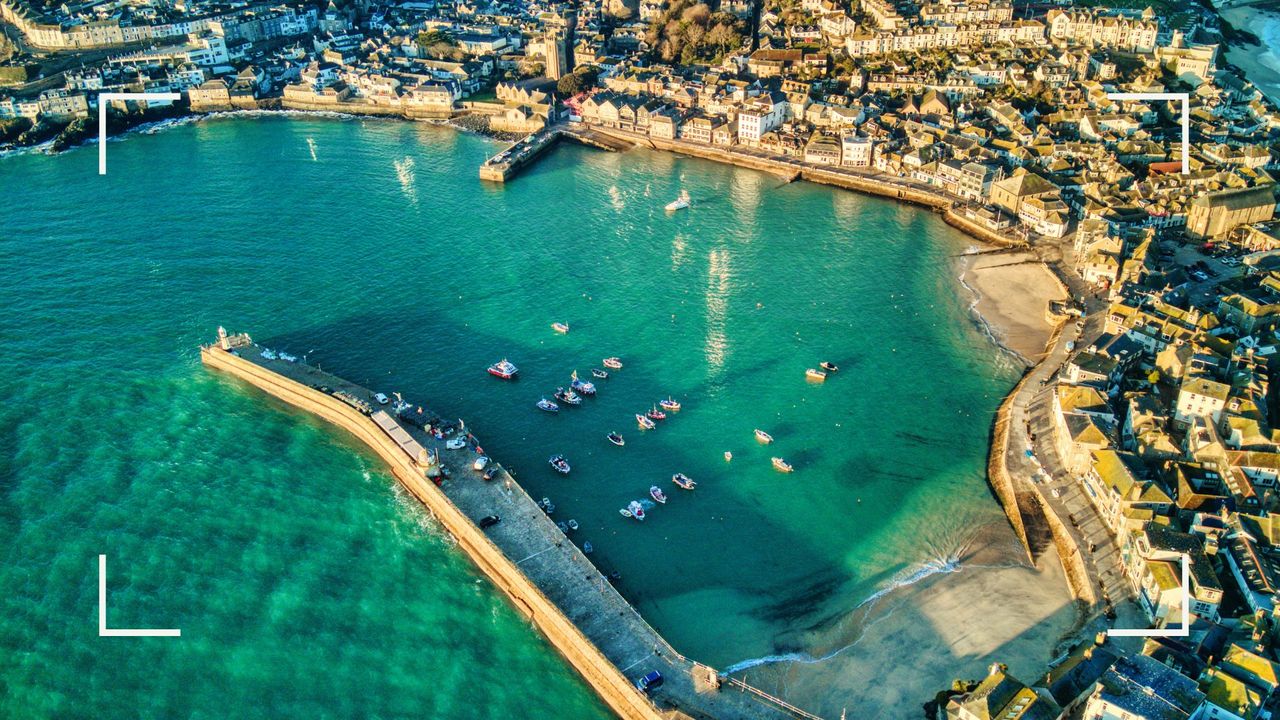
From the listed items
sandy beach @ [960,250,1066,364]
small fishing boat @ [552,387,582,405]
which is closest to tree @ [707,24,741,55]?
sandy beach @ [960,250,1066,364]

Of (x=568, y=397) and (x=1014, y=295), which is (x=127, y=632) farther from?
(x=1014, y=295)

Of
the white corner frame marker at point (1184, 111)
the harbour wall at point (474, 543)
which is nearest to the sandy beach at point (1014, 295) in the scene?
the white corner frame marker at point (1184, 111)

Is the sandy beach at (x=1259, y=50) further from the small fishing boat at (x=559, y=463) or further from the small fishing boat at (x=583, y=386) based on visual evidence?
the small fishing boat at (x=559, y=463)

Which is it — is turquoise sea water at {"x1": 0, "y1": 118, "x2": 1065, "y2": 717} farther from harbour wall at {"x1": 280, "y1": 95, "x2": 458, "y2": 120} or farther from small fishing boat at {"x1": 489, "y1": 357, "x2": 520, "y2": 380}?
harbour wall at {"x1": 280, "y1": 95, "x2": 458, "y2": 120}

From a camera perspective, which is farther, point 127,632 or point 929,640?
point 127,632

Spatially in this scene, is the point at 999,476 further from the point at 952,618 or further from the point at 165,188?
the point at 165,188

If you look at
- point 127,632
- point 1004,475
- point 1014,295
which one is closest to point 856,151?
point 1014,295

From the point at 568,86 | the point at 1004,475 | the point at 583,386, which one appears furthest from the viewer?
the point at 568,86
